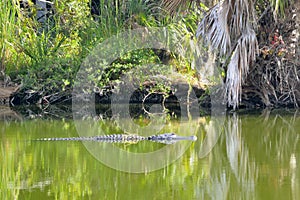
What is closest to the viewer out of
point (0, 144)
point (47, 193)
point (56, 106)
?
point (47, 193)

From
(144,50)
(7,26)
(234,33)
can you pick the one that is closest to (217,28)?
(234,33)

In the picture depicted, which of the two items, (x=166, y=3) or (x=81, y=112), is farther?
(x=81, y=112)

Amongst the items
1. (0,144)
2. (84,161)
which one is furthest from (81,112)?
(84,161)

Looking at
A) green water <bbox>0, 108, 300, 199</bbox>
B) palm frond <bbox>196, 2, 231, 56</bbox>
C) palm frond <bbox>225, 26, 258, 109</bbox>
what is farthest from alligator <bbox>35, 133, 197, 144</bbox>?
palm frond <bbox>196, 2, 231, 56</bbox>

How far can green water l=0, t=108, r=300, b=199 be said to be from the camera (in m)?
5.07

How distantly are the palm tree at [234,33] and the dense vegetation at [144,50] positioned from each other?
0.05 feet

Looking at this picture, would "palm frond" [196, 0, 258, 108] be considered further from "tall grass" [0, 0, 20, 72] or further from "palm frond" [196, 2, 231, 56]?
"tall grass" [0, 0, 20, 72]

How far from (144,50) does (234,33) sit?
8.74ft

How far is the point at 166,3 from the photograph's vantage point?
34.0 ft

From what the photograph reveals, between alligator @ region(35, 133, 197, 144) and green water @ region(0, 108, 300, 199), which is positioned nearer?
green water @ region(0, 108, 300, 199)

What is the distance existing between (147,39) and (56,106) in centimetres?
220

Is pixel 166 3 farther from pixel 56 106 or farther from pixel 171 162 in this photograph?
pixel 171 162

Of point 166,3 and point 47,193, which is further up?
point 166,3

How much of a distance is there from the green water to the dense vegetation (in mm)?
1858
